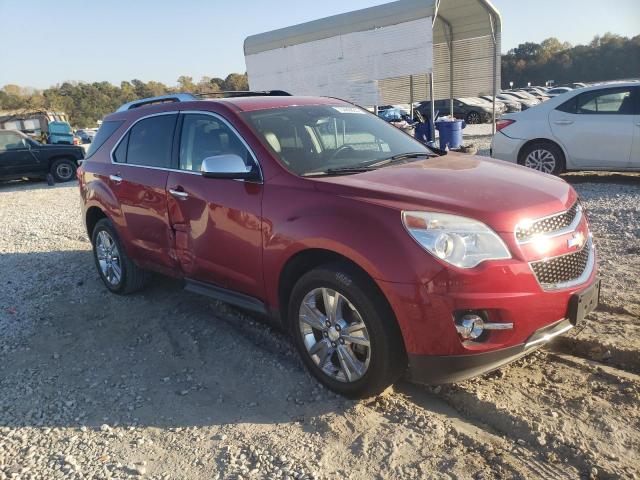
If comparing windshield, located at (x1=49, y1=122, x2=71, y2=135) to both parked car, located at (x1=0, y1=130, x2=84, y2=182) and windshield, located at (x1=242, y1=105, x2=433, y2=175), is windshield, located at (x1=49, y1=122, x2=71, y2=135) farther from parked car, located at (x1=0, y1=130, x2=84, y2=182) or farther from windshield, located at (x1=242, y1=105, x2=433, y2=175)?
windshield, located at (x1=242, y1=105, x2=433, y2=175)

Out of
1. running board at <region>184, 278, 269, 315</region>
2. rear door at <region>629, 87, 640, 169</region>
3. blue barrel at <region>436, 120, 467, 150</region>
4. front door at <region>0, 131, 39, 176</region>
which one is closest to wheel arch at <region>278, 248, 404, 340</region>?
running board at <region>184, 278, 269, 315</region>

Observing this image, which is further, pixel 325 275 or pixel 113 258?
pixel 113 258

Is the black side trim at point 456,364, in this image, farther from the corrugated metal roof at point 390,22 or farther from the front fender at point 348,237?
the corrugated metal roof at point 390,22

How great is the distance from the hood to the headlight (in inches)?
2.1

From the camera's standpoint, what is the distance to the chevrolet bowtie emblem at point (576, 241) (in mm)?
2869

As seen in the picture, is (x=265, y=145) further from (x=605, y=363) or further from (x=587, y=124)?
(x=587, y=124)

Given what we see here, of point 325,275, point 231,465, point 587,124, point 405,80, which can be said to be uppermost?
point 405,80

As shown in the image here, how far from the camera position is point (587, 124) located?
26.6ft

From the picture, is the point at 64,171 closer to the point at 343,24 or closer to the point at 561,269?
the point at 343,24

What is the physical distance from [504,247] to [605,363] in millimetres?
1345

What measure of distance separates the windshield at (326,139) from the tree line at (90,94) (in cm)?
6303

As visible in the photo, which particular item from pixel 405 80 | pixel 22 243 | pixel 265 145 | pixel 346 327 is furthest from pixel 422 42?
pixel 346 327

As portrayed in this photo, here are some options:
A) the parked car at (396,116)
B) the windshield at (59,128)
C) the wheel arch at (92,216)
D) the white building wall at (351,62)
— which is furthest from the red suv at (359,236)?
the windshield at (59,128)

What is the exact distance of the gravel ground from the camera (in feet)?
8.41
